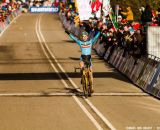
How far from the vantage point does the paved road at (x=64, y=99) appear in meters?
14.1

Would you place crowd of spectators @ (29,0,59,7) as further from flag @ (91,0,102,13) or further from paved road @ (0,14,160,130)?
paved road @ (0,14,160,130)

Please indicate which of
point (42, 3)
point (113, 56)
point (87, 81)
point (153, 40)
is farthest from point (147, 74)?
point (42, 3)

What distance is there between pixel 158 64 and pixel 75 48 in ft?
69.2

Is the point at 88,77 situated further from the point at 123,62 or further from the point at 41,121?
the point at 123,62

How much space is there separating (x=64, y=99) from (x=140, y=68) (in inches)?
195

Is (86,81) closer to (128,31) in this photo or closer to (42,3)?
(128,31)

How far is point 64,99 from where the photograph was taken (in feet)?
60.7

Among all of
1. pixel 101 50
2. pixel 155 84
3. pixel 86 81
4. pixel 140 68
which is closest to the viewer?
pixel 86 81

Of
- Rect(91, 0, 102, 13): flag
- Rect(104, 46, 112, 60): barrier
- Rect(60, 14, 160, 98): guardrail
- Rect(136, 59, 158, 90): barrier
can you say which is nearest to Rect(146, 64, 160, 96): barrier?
Rect(60, 14, 160, 98): guardrail

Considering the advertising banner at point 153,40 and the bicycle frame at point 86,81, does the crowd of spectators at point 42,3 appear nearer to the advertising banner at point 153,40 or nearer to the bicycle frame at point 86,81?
the advertising banner at point 153,40

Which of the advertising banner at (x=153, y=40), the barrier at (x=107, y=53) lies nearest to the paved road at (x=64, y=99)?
the barrier at (x=107, y=53)

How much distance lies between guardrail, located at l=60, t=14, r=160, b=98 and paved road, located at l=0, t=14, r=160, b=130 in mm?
361

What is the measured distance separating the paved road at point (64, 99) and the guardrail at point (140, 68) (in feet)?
1.19

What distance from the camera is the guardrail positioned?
65.2ft
